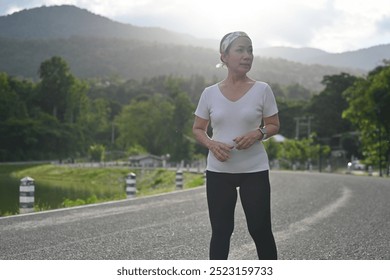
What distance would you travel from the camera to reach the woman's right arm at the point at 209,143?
9.98 ft

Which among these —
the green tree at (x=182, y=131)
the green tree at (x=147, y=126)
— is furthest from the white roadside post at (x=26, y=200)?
the green tree at (x=147, y=126)

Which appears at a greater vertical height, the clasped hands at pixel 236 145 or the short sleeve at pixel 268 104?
the short sleeve at pixel 268 104

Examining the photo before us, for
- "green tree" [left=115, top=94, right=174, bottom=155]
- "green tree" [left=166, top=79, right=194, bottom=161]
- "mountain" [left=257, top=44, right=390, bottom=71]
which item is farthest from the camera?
"green tree" [left=115, top=94, right=174, bottom=155]

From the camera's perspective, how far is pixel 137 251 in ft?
17.2

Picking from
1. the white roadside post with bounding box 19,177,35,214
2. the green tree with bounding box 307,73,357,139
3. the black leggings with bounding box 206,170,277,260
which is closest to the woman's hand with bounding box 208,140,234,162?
the black leggings with bounding box 206,170,277,260

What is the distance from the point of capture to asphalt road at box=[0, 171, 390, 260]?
514cm

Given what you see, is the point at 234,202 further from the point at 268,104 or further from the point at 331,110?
the point at 331,110

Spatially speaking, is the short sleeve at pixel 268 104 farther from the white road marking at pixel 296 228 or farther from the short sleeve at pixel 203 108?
the white road marking at pixel 296 228

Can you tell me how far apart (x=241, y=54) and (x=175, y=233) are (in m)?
3.93

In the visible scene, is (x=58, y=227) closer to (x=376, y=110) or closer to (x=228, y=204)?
(x=228, y=204)

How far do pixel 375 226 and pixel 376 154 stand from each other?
93.2 ft

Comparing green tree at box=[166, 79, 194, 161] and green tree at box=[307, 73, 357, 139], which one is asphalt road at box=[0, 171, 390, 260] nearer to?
green tree at box=[166, 79, 194, 161]

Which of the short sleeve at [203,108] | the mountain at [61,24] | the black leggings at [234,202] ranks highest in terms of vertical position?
the mountain at [61,24]
